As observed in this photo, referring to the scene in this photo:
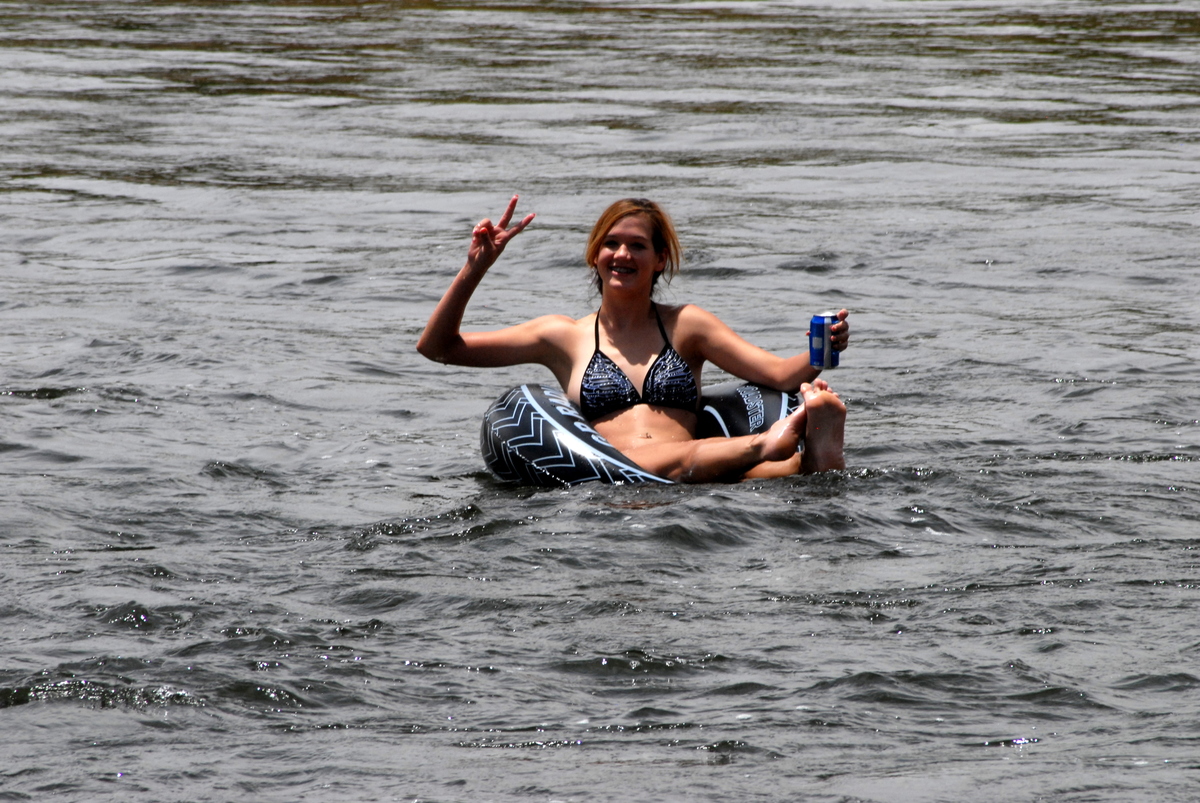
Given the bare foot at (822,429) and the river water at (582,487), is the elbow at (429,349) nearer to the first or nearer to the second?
the river water at (582,487)

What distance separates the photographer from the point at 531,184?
15312mm

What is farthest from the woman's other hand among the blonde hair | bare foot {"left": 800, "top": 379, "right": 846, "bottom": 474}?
the blonde hair

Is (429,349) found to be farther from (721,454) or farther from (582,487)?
(721,454)

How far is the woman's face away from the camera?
7.32 meters

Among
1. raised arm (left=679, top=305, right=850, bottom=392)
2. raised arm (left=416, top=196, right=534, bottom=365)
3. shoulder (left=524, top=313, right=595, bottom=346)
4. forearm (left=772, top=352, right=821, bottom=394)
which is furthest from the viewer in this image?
shoulder (left=524, top=313, right=595, bottom=346)

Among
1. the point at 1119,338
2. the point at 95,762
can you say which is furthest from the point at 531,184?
the point at 95,762

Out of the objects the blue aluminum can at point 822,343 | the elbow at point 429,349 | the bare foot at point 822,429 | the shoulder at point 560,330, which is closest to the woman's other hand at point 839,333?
the blue aluminum can at point 822,343

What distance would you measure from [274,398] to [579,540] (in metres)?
3.33

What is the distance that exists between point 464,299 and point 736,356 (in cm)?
123

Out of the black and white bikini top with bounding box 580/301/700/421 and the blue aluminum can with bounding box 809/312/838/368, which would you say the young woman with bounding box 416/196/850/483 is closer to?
the black and white bikini top with bounding box 580/301/700/421

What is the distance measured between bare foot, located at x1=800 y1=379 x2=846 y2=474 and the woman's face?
3.02ft

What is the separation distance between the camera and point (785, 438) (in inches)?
270

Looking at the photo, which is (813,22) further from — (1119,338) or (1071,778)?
(1071,778)

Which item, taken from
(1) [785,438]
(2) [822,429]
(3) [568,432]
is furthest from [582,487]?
(2) [822,429]
